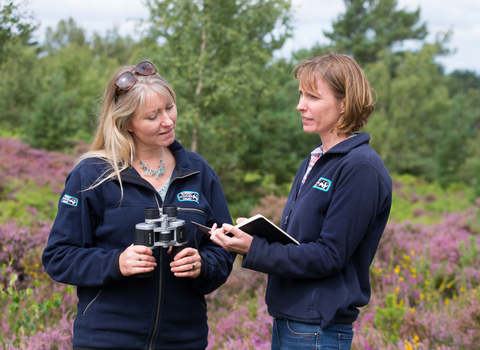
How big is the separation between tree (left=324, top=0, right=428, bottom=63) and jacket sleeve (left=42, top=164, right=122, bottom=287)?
30.2 m

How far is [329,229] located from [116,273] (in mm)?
959

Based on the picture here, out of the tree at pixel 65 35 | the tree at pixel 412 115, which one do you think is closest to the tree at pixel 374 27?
the tree at pixel 412 115

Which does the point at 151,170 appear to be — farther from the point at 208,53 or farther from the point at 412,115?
the point at 412,115

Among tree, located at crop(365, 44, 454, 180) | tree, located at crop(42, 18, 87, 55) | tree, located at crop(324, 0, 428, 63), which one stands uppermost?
tree, located at crop(42, 18, 87, 55)

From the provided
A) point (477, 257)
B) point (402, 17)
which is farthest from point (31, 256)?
point (402, 17)

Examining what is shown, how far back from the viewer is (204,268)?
201cm

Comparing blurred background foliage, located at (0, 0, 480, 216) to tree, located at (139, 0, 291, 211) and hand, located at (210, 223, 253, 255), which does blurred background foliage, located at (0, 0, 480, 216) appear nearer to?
tree, located at (139, 0, 291, 211)

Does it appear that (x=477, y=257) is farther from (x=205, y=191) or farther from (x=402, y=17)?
(x=402, y=17)

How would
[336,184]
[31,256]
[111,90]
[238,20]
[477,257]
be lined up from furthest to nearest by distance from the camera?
[238,20] → [477,257] → [31,256] → [111,90] → [336,184]

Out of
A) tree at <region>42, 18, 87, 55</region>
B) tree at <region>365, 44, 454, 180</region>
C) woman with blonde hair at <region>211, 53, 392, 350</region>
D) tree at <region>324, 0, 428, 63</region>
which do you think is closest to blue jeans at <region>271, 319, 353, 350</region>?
woman with blonde hair at <region>211, 53, 392, 350</region>

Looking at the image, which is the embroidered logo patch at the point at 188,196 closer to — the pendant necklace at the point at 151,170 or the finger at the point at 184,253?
the pendant necklace at the point at 151,170

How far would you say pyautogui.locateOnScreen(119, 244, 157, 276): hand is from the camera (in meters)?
1.76

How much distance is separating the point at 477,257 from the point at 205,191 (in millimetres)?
4512

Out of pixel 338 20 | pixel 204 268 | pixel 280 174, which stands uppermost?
pixel 338 20
